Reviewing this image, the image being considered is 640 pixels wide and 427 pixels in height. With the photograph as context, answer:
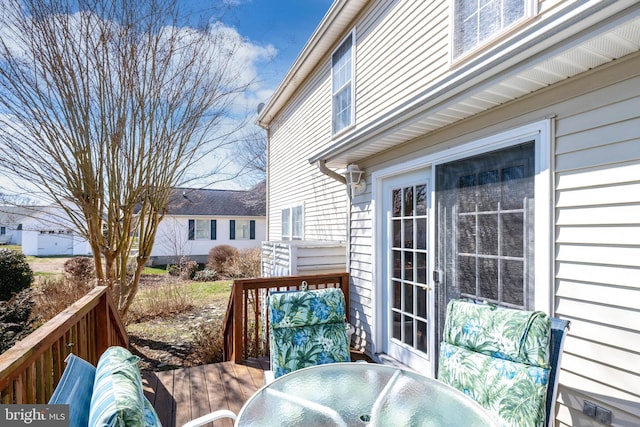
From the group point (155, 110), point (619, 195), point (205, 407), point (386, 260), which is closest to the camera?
point (619, 195)

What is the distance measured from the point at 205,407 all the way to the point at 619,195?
3517 mm

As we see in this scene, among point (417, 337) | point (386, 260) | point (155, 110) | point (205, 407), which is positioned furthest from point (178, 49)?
point (417, 337)

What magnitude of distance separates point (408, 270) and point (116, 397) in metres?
3.11

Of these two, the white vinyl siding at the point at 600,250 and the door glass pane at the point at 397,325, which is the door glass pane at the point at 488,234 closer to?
the white vinyl siding at the point at 600,250

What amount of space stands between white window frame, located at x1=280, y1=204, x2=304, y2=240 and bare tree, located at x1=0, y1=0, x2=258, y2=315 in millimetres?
2975

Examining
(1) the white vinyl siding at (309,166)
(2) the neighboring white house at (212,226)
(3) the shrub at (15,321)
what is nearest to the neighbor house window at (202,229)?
(2) the neighboring white house at (212,226)

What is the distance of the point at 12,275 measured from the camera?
770 centimetres

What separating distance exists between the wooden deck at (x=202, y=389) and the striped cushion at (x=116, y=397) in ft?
5.78

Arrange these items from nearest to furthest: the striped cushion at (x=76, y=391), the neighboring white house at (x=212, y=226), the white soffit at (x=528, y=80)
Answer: the striped cushion at (x=76, y=391) < the white soffit at (x=528, y=80) < the neighboring white house at (x=212, y=226)

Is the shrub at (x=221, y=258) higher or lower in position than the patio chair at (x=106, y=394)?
lower

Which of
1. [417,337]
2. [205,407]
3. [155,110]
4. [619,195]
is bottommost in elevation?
[205,407]

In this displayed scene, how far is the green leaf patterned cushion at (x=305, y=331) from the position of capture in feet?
9.55

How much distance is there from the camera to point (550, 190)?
2.30 m

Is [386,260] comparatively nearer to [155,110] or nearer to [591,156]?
[591,156]
